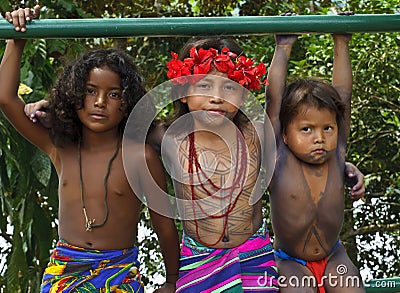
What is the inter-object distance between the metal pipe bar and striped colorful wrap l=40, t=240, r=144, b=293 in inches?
27.0

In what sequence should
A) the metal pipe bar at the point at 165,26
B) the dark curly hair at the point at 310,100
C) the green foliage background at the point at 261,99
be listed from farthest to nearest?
the green foliage background at the point at 261,99
the dark curly hair at the point at 310,100
the metal pipe bar at the point at 165,26

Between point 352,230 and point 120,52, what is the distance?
2.86 metres

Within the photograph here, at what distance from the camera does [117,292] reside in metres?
2.46

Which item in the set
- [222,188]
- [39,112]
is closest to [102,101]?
[39,112]

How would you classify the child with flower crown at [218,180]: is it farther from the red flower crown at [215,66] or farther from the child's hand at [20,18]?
the child's hand at [20,18]

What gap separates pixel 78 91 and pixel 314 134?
772 mm

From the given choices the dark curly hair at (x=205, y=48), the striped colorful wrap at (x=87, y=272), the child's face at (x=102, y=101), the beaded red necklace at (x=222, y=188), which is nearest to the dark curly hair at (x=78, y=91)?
the child's face at (x=102, y=101)

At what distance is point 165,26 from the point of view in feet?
7.82

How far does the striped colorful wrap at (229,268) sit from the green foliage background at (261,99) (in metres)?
1.33

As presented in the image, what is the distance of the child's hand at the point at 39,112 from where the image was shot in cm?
250

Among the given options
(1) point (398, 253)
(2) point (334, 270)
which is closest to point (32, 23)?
(2) point (334, 270)

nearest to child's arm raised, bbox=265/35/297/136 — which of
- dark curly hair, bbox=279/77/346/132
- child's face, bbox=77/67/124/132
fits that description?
dark curly hair, bbox=279/77/346/132

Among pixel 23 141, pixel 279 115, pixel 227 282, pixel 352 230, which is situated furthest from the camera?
pixel 352 230

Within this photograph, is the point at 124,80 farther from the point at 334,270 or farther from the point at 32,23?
the point at 334,270
